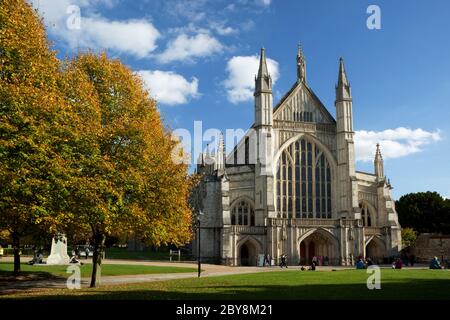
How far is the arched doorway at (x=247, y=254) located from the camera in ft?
187

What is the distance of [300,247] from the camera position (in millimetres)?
59062

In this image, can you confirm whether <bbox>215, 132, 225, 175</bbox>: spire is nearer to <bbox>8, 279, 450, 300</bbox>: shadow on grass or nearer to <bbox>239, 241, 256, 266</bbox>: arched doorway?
<bbox>239, 241, 256, 266</bbox>: arched doorway

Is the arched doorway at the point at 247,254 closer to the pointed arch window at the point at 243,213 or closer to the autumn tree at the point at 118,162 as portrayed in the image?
the pointed arch window at the point at 243,213

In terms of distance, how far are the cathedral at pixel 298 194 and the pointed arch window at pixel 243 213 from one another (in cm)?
12

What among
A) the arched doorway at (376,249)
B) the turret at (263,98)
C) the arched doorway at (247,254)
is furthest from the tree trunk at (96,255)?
the arched doorway at (376,249)

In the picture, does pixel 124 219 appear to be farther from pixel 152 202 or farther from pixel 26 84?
pixel 26 84

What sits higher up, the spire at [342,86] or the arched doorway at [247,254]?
the spire at [342,86]

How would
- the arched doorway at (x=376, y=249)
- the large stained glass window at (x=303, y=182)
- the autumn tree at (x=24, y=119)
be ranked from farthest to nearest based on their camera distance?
the arched doorway at (x=376, y=249) < the large stained glass window at (x=303, y=182) < the autumn tree at (x=24, y=119)

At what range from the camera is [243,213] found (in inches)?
2308

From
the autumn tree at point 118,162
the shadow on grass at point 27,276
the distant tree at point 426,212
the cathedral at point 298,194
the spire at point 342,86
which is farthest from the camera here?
the distant tree at point 426,212

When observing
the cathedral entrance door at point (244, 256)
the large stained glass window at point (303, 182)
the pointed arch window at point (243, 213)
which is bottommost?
the cathedral entrance door at point (244, 256)

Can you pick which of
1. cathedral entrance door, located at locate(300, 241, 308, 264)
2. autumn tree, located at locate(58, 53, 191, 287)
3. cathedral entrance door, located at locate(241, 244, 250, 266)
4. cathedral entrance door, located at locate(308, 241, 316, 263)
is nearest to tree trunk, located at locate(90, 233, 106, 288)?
autumn tree, located at locate(58, 53, 191, 287)

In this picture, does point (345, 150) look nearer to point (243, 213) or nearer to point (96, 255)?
point (243, 213)

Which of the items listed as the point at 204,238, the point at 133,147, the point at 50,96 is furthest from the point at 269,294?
the point at 204,238
